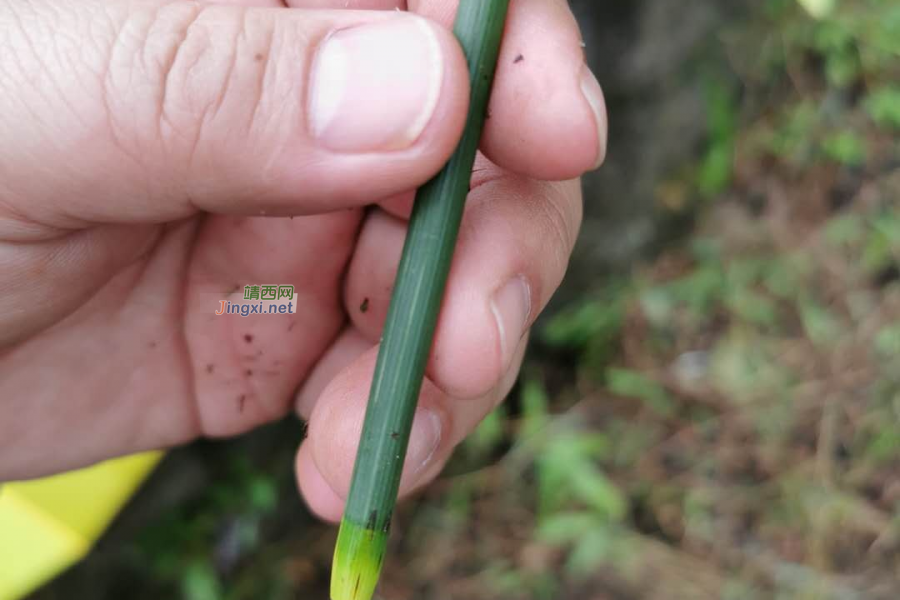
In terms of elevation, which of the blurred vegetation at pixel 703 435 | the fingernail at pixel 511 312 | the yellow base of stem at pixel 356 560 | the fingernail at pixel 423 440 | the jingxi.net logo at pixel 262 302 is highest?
the fingernail at pixel 511 312

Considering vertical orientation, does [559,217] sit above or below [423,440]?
above

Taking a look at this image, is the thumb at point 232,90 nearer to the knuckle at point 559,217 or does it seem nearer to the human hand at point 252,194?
the human hand at point 252,194

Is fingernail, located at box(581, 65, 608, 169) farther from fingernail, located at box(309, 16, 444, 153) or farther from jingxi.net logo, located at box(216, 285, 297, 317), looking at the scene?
jingxi.net logo, located at box(216, 285, 297, 317)

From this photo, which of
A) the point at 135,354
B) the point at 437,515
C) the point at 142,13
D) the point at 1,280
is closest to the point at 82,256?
the point at 1,280

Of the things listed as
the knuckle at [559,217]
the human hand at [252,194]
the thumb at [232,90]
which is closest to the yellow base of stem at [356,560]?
the human hand at [252,194]

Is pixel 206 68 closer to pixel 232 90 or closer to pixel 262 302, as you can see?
pixel 232 90

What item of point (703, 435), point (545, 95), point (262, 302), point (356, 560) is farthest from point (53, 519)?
point (703, 435)

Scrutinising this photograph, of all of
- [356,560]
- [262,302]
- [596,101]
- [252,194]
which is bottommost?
[262,302]
